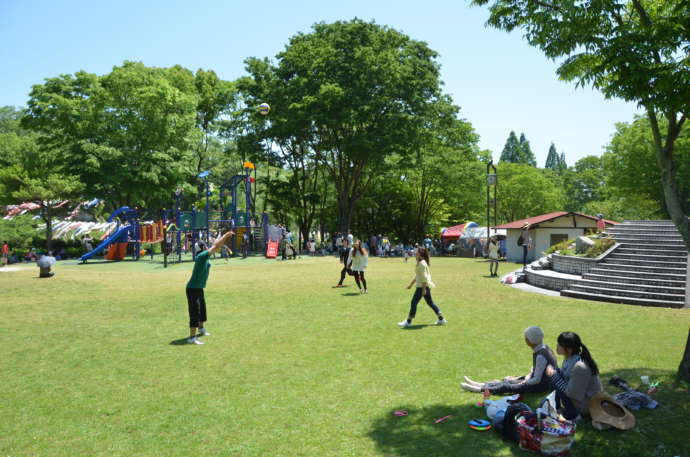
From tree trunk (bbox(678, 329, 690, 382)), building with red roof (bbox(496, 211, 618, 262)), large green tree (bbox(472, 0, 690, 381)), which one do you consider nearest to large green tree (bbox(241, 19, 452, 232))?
building with red roof (bbox(496, 211, 618, 262))

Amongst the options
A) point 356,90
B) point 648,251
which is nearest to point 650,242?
point 648,251

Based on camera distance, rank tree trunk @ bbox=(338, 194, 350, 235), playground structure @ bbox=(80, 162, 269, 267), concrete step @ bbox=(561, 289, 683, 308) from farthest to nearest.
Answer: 1. tree trunk @ bbox=(338, 194, 350, 235)
2. playground structure @ bbox=(80, 162, 269, 267)
3. concrete step @ bbox=(561, 289, 683, 308)

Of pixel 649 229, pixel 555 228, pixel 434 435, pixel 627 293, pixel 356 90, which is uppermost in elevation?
pixel 356 90

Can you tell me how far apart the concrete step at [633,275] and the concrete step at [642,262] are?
53 centimetres

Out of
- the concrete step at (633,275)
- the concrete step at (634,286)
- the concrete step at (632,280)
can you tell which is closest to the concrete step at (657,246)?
the concrete step at (633,275)

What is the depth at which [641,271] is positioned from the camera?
15477mm

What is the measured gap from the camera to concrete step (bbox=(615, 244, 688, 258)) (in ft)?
52.4

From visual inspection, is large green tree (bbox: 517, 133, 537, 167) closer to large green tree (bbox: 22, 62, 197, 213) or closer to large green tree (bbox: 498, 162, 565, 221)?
large green tree (bbox: 498, 162, 565, 221)

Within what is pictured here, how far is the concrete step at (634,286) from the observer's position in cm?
1362

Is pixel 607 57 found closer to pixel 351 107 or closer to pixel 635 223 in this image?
pixel 635 223

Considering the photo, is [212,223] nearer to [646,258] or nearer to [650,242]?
[650,242]

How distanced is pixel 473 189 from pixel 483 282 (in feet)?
104

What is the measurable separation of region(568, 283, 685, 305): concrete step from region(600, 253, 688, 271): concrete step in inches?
84.1

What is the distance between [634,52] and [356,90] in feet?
97.2
